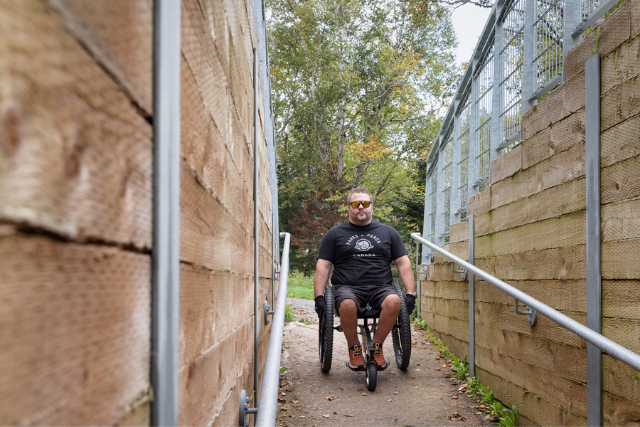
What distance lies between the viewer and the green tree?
17.0 m

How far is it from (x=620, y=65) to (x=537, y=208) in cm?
99

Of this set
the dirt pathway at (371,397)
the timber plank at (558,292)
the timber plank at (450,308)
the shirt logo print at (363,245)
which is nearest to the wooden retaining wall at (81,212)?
the timber plank at (558,292)

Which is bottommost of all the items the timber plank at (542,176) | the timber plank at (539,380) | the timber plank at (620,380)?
the timber plank at (539,380)

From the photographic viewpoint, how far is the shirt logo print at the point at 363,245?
446cm

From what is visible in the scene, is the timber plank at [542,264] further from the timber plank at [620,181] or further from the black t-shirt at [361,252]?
the black t-shirt at [361,252]

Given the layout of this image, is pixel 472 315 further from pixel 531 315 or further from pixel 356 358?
pixel 531 315

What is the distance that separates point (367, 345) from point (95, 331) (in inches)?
148

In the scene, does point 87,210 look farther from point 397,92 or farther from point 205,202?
point 397,92

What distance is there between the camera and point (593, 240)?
2342mm

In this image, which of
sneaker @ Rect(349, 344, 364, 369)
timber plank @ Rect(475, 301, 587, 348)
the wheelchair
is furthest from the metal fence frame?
sneaker @ Rect(349, 344, 364, 369)

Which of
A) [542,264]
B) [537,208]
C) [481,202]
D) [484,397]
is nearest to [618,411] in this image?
[542,264]

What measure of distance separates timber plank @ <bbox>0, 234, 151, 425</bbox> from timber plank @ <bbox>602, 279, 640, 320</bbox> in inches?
77.3

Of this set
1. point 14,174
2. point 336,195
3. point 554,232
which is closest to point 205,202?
point 14,174

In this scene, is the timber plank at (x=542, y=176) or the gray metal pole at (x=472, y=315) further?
the gray metal pole at (x=472, y=315)
